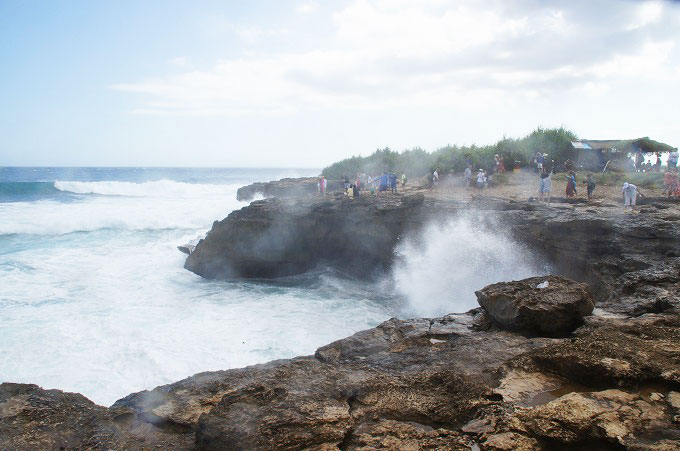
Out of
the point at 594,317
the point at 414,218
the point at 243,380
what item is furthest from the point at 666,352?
the point at 414,218

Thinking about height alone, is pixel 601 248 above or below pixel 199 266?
above

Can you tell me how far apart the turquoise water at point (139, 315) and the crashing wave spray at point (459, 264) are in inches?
40.9

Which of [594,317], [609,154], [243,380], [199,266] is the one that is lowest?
[199,266]

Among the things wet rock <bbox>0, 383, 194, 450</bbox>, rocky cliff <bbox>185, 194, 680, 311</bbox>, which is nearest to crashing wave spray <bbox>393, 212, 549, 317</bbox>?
rocky cliff <bbox>185, 194, 680, 311</bbox>

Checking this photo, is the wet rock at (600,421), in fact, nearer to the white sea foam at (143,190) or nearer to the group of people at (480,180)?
the group of people at (480,180)

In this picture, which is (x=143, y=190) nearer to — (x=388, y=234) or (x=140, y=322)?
(x=388, y=234)

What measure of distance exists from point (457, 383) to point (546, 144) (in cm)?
2457

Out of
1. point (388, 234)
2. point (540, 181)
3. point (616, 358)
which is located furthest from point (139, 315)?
point (540, 181)

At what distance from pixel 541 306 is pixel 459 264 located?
788 cm

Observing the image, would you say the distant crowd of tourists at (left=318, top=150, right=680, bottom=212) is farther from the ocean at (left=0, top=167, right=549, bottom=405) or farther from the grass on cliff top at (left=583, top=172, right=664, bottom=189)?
the ocean at (left=0, top=167, right=549, bottom=405)

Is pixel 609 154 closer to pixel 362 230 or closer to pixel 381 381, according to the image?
pixel 362 230

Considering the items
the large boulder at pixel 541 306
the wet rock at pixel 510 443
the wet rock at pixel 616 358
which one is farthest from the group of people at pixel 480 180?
the wet rock at pixel 510 443

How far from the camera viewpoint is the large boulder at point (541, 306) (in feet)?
15.3

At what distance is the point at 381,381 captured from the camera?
3.73m
